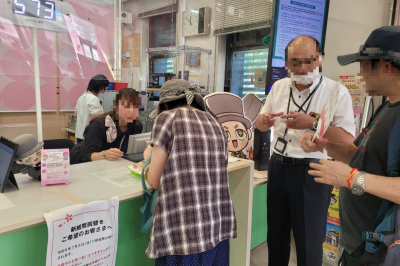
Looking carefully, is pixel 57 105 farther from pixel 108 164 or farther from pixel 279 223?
pixel 279 223

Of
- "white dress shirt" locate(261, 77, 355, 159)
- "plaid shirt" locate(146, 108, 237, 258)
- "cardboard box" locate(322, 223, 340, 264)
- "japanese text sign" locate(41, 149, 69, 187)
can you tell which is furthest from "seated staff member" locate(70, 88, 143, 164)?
"cardboard box" locate(322, 223, 340, 264)

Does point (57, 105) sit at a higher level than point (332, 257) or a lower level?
higher

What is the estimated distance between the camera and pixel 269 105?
195 centimetres

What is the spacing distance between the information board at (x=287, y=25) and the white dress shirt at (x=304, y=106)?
0.92 metres

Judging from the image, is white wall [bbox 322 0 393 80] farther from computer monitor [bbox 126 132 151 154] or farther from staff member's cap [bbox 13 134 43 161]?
staff member's cap [bbox 13 134 43 161]

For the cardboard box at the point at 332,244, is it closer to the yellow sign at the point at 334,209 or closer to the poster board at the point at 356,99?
the yellow sign at the point at 334,209

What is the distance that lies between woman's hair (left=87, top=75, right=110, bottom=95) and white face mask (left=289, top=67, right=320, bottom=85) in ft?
5.48

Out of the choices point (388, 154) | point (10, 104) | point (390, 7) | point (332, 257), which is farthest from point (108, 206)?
point (10, 104)

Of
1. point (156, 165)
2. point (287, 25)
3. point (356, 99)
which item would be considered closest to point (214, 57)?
point (287, 25)

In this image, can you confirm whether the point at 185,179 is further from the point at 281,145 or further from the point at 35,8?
the point at 35,8

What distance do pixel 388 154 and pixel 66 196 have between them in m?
1.28

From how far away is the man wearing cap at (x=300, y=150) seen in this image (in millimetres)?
1573

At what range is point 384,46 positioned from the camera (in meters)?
0.96

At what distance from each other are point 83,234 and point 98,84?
1.79 m
